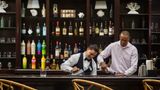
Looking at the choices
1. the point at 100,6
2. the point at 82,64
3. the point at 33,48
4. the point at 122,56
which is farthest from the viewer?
the point at 100,6

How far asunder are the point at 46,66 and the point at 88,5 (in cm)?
157

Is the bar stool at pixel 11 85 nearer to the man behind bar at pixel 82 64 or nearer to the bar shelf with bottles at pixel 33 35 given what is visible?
the man behind bar at pixel 82 64

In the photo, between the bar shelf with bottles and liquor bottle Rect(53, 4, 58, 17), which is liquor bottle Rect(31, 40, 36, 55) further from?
liquor bottle Rect(53, 4, 58, 17)


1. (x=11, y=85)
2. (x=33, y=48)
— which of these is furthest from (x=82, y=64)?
(x=33, y=48)

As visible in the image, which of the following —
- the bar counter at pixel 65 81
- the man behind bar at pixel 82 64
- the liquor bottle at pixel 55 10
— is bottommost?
the bar counter at pixel 65 81

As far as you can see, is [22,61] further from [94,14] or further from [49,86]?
[49,86]

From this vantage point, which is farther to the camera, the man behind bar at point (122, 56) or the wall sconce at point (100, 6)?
the wall sconce at point (100, 6)

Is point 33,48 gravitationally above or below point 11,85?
above

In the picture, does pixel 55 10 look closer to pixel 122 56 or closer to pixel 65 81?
pixel 122 56

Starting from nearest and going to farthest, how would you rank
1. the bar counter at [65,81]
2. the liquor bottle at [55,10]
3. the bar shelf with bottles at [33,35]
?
the bar counter at [65,81] → the bar shelf with bottles at [33,35] → the liquor bottle at [55,10]

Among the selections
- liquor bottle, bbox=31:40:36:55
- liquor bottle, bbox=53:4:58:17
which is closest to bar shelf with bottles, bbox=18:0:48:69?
liquor bottle, bbox=31:40:36:55

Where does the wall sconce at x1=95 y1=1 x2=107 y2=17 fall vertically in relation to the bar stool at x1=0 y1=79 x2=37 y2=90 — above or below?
above

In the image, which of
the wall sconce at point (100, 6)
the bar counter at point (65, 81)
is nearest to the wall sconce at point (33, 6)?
the wall sconce at point (100, 6)

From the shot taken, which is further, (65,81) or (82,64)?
(82,64)
